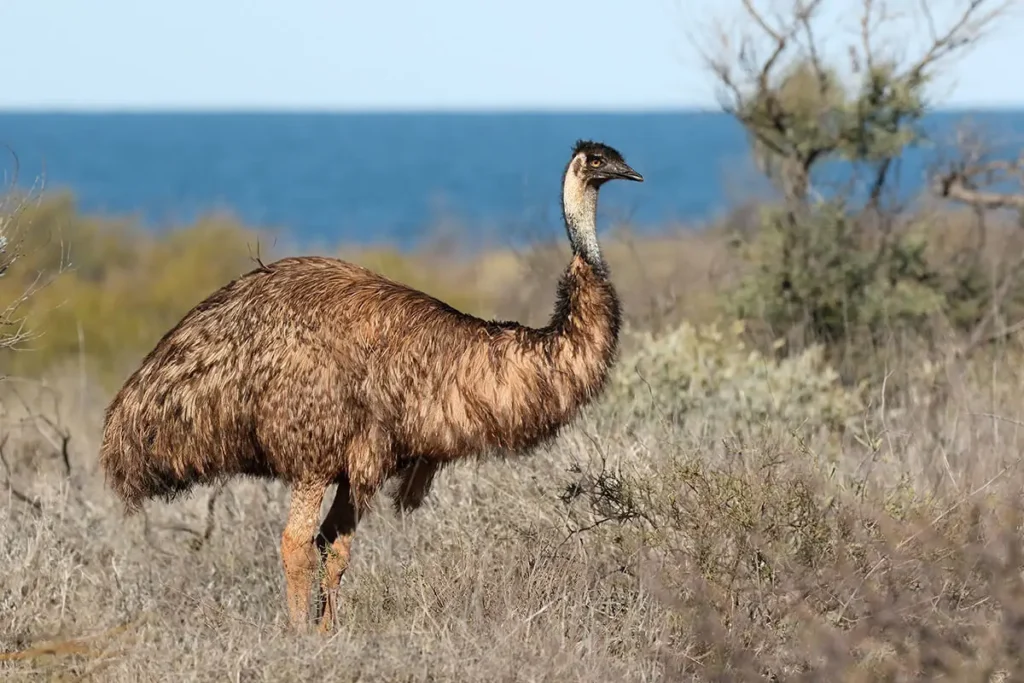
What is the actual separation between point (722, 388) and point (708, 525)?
9.79 ft

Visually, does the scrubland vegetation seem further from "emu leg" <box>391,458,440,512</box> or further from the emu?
the emu

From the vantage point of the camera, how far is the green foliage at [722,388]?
26.2 feet

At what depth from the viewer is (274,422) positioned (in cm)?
575

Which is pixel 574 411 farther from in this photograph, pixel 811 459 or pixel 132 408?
pixel 132 408

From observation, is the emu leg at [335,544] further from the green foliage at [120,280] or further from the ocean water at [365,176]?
the green foliage at [120,280]

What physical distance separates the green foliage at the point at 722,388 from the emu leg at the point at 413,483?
5.54 ft

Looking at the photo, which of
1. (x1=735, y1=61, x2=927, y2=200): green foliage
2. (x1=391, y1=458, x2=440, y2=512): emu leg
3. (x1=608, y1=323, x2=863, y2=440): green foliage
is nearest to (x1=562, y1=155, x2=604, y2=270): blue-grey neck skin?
(x1=391, y1=458, x2=440, y2=512): emu leg

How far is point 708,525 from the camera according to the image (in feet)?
18.6

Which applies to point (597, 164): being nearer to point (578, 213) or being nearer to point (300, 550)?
point (578, 213)

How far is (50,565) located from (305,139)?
110 metres

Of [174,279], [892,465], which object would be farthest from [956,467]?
[174,279]

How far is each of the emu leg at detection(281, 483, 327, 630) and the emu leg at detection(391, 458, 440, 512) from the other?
1.03ft

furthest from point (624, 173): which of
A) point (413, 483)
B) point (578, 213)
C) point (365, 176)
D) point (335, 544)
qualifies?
point (365, 176)

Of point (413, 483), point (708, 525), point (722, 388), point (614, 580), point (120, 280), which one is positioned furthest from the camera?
point (120, 280)
